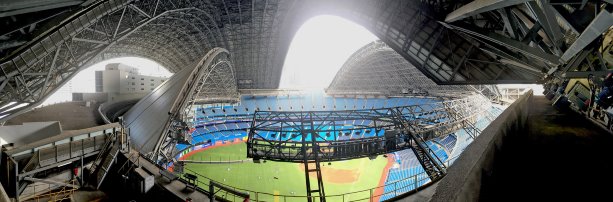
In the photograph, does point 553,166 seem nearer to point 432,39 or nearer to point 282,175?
point 432,39

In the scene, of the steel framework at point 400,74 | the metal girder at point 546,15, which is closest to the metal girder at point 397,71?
the steel framework at point 400,74

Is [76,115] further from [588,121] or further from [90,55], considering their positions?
[588,121]

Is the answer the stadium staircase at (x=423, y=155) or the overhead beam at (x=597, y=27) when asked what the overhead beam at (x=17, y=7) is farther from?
the stadium staircase at (x=423, y=155)

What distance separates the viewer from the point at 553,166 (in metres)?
3.41

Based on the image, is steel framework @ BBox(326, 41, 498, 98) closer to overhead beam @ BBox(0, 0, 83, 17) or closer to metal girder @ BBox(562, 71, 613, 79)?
metal girder @ BBox(562, 71, 613, 79)

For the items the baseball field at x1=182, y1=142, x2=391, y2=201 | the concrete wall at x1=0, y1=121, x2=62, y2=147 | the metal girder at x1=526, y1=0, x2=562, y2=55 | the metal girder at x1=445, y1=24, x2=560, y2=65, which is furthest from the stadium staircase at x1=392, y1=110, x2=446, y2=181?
the concrete wall at x1=0, y1=121, x2=62, y2=147

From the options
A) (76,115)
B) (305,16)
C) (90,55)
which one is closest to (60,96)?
(76,115)

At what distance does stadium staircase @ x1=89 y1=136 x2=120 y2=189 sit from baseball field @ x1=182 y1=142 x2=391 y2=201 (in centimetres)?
1184

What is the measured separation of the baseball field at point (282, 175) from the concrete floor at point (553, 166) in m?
21.6

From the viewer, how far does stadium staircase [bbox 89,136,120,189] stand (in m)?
12.3

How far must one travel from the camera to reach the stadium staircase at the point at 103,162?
486 inches

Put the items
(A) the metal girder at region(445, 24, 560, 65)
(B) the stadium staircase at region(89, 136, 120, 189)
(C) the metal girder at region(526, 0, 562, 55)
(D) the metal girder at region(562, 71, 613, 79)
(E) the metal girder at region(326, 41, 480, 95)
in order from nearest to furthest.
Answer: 1. (C) the metal girder at region(526, 0, 562, 55)
2. (A) the metal girder at region(445, 24, 560, 65)
3. (D) the metal girder at region(562, 71, 613, 79)
4. (B) the stadium staircase at region(89, 136, 120, 189)
5. (E) the metal girder at region(326, 41, 480, 95)

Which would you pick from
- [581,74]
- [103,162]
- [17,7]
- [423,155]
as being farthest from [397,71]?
[17,7]

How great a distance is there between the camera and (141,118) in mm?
18891
